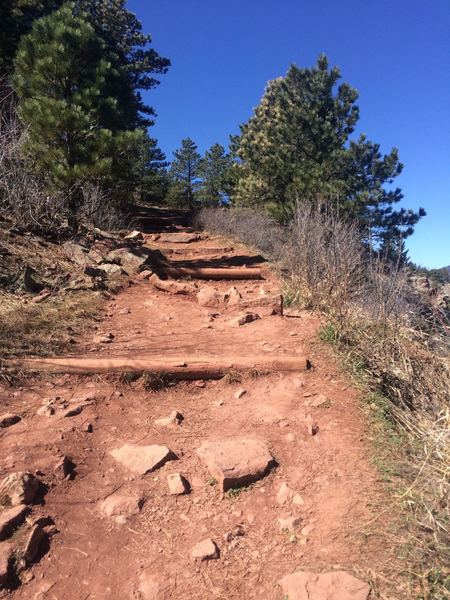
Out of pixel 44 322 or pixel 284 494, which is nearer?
pixel 284 494

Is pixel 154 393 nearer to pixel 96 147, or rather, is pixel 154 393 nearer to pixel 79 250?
pixel 79 250

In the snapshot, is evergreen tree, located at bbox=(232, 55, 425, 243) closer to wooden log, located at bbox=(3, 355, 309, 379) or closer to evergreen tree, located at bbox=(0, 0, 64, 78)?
evergreen tree, located at bbox=(0, 0, 64, 78)

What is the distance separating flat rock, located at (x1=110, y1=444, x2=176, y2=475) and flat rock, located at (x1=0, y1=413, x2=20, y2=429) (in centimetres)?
66

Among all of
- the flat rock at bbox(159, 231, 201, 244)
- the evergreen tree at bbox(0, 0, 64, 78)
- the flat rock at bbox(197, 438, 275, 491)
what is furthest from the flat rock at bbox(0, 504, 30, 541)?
the evergreen tree at bbox(0, 0, 64, 78)

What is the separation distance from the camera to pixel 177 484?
8.64 ft

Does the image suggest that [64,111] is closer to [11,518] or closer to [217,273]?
[217,273]

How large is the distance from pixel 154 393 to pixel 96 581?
1672 millimetres

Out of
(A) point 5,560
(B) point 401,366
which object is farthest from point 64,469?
(B) point 401,366

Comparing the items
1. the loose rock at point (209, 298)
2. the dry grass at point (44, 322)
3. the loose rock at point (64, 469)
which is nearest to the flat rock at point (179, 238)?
the loose rock at point (209, 298)

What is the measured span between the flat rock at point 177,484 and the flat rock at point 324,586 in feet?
2.49

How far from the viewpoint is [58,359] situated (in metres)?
3.76

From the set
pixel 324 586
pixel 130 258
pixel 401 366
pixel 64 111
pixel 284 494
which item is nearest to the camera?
pixel 324 586

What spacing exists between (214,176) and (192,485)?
23.4 meters

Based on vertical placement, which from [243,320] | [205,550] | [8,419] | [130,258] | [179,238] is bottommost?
[205,550]
